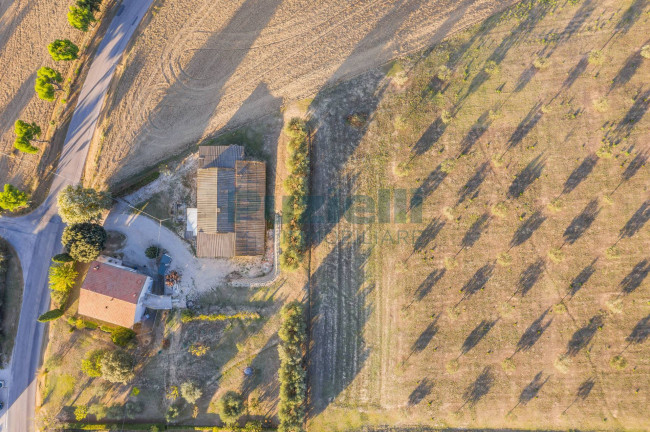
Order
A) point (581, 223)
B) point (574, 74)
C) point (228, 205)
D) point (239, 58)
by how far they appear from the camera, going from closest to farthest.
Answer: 1. point (228, 205)
2. point (581, 223)
3. point (574, 74)
4. point (239, 58)

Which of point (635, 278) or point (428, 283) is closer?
point (635, 278)

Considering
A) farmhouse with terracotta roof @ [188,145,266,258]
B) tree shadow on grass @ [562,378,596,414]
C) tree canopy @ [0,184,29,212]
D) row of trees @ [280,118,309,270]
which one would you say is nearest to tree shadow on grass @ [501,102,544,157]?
row of trees @ [280,118,309,270]

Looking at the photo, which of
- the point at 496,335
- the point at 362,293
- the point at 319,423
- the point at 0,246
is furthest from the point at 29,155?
the point at 496,335

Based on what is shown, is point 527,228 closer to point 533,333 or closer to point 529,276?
point 529,276

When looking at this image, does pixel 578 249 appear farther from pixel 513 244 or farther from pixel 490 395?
pixel 490 395

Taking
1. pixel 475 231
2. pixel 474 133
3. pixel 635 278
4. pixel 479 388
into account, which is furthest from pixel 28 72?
pixel 635 278
